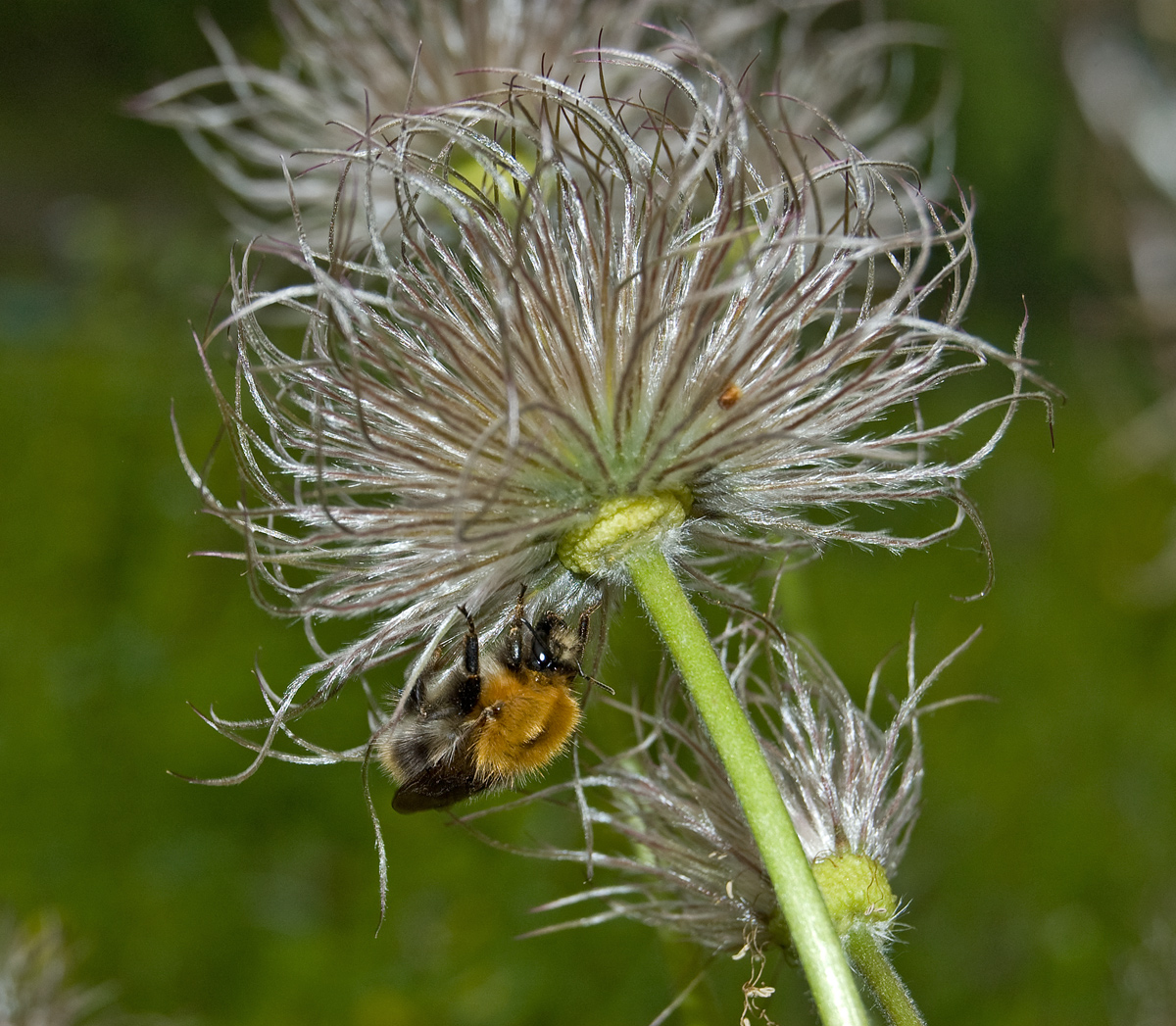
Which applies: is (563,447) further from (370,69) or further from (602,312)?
(370,69)

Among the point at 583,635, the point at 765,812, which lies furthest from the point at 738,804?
the point at 765,812

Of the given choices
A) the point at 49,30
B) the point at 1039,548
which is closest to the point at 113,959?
the point at 1039,548

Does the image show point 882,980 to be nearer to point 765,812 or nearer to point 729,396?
point 765,812

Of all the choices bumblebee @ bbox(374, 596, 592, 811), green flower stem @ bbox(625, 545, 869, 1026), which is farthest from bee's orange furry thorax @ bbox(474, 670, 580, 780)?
green flower stem @ bbox(625, 545, 869, 1026)

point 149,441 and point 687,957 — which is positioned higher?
point 149,441

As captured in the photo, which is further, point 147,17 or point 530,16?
point 147,17

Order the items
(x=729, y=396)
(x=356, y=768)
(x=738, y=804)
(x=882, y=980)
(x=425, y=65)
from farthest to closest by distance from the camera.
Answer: (x=356, y=768)
(x=425, y=65)
(x=738, y=804)
(x=729, y=396)
(x=882, y=980)

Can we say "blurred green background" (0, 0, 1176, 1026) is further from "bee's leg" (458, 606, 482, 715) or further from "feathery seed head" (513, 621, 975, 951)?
"bee's leg" (458, 606, 482, 715)
